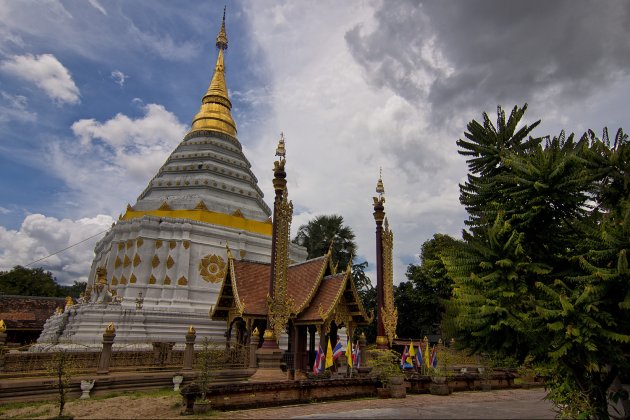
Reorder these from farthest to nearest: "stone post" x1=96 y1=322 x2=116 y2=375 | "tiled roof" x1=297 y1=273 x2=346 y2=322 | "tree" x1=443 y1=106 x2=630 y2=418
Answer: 1. "tiled roof" x1=297 y1=273 x2=346 y2=322
2. "stone post" x1=96 y1=322 x2=116 y2=375
3. "tree" x1=443 y1=106 x2=630 y2=418

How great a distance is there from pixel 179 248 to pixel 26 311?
1790 cm

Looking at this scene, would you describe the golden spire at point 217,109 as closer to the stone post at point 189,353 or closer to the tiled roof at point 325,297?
the tiled roof at point 325,297

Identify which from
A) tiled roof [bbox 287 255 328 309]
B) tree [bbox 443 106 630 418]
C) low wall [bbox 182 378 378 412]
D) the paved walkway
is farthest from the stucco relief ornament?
tree [bbox 443 106 630 418]

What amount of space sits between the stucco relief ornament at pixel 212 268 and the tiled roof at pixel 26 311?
14828 mm

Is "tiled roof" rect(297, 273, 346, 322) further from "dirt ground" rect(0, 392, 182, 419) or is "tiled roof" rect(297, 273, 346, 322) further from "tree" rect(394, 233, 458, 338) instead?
"tree" rect(394, 233, 458, 338)

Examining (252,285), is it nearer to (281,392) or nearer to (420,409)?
(281,392)

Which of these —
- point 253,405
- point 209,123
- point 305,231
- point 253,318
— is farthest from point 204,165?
point 253,405

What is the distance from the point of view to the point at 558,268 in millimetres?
8648

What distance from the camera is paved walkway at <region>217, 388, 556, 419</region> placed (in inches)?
364

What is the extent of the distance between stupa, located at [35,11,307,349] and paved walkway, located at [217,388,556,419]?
9144 millimetres

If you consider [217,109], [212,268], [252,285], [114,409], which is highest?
[217,109]

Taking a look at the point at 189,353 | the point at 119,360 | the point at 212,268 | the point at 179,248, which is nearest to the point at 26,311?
the point at 179,248

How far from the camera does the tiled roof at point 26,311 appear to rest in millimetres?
31844

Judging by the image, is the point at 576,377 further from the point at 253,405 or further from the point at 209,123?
the point at 209,123
